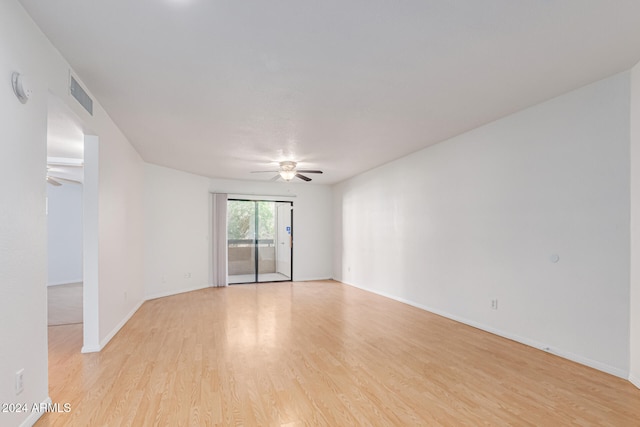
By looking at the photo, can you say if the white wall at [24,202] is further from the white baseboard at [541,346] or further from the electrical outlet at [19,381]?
the white baseboard at [541,346]

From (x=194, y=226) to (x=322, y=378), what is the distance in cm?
563

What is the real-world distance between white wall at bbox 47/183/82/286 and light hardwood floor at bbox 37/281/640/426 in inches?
189

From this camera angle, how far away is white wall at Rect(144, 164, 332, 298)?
6695mm

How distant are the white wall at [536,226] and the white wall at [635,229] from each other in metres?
0.06

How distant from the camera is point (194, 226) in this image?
7660 millimetres

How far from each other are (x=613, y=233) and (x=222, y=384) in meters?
3.78

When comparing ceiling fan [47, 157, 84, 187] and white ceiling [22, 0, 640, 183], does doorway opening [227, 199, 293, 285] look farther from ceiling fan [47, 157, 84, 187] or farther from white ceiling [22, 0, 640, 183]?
white ceiling [22, 0, 640, 183]

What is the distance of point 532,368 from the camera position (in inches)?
125

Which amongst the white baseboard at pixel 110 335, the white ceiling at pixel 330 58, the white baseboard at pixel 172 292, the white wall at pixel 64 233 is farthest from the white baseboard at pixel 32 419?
the white wall at pixel 64 233

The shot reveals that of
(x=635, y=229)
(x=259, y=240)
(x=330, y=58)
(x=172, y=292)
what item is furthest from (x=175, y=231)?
(x=635, y=229)

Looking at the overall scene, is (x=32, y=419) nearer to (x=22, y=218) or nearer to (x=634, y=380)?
(x=22, y=218)

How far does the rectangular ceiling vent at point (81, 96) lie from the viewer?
287cm

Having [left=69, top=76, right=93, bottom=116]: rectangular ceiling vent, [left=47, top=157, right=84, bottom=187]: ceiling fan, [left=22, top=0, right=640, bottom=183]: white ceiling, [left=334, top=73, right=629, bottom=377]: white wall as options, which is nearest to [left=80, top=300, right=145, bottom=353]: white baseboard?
[left=69, top=76, right=93, bottom=116]: rectangular ceiling vent

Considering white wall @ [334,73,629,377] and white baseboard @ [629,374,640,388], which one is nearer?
white baseboard @ [629,374,640,388]
